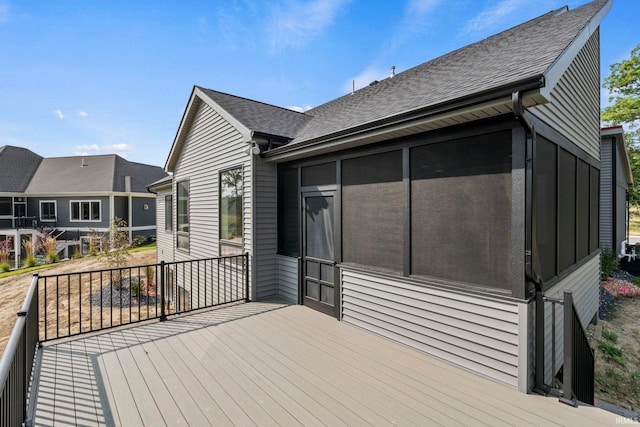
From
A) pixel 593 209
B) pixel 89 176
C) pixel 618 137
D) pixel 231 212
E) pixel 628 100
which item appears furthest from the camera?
pixel 89 176

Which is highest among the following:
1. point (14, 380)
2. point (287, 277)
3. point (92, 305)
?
point (14, 380)

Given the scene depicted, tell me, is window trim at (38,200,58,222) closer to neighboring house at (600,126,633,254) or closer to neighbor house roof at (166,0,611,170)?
neighbor house roof at (166,0,611,170)

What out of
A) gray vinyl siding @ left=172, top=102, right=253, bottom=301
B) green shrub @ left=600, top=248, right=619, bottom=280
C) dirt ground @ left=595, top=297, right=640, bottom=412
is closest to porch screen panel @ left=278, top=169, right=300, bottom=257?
gray vinyl siding @ left=172, top=102, right=253, bottom=301

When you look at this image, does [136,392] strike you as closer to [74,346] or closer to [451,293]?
[74,346]

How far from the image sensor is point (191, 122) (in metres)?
7.86

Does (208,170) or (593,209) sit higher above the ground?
(208,170)

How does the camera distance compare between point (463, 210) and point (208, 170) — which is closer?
point (463, 210)

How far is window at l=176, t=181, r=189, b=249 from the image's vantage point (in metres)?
8.19

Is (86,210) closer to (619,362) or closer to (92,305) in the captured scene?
(92,305)

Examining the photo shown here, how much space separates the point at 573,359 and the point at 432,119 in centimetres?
267

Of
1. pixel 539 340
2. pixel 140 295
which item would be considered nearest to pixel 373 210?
pixel 539 340

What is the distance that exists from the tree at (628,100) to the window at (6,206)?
1468 inches

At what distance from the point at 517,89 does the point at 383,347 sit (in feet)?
10.1

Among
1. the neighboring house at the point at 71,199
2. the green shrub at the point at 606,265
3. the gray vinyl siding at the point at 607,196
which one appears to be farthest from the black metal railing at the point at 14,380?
the neighboring house at the point at 71,199
